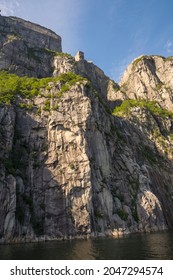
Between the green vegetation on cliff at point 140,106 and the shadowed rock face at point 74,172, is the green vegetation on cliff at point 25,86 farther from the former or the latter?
the green vegetation on cliff at point 140,106

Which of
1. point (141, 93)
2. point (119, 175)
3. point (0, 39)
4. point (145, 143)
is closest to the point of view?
point (119, 175)

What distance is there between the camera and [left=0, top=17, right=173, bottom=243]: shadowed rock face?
54.0 metres

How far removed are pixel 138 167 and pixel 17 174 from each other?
37.9 metres

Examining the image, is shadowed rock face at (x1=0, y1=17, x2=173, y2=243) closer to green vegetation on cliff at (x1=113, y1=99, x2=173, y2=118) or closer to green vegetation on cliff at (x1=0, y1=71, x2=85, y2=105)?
green vegetation on cliff at (x1=0, y1=71, x2=85, y2=105)

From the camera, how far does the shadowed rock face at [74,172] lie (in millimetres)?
54000

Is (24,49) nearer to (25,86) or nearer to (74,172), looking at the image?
(25,86)

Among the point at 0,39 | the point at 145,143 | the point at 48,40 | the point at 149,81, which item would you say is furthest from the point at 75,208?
the point at 48,40

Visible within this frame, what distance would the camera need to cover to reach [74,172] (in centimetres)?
6103

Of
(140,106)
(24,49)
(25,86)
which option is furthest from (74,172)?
(24,49)

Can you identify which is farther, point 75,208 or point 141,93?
point 141,93

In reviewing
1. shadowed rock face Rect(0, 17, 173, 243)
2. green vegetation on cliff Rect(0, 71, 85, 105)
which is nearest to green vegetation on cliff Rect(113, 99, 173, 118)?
shadowed rock face Rect(0, 17, 173, 243)
